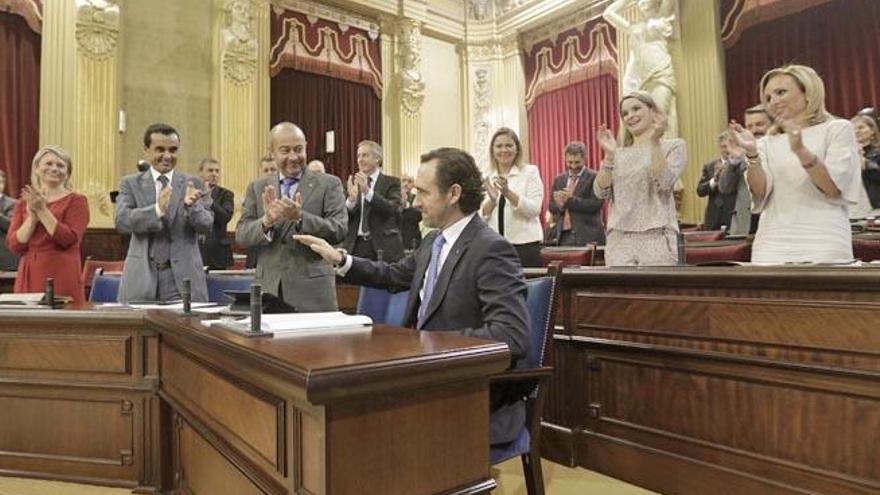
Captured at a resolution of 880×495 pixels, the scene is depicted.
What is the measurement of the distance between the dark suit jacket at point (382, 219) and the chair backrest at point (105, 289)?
1.40m

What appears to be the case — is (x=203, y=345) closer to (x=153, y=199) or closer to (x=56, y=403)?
(x=56, y=403)

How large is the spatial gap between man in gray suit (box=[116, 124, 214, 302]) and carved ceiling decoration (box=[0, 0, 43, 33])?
401 centimetres

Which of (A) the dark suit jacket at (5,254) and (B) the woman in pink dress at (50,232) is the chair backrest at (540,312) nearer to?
(B) the woman in pink dress at (50,232)

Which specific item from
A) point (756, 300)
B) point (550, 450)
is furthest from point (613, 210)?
point (550, 450)

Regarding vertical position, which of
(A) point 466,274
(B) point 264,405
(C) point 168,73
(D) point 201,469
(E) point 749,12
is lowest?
(D) point 201,469

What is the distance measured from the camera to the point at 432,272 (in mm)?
1785

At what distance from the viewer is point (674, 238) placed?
2.54m

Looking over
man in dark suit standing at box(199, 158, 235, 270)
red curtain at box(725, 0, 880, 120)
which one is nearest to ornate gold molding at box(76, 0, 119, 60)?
man in dark suit standing at box(199, 158, 235, 270)

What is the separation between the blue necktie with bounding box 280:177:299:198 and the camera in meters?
2.69

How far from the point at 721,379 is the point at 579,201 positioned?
7.40 feet

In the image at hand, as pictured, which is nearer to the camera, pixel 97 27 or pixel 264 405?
pixel 264 405

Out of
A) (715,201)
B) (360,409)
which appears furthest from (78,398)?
(715,201)

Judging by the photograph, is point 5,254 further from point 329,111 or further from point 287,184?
point 329,111

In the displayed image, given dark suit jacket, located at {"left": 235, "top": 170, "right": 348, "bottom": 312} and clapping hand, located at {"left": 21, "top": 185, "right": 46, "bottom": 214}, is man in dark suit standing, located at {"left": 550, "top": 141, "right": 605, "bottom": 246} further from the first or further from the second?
clapping hand, located at {"left": 21, "top": 185, "right": 46, "bottom": 214}
